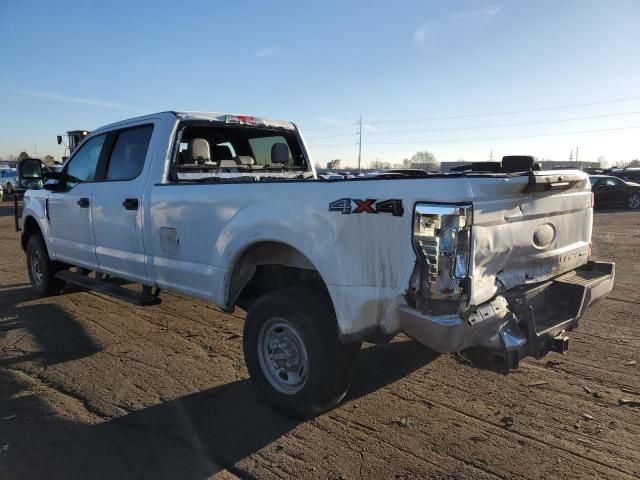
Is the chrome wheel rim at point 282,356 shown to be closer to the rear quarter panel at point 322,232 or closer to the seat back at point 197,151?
the rear quarter panel at point 322,232

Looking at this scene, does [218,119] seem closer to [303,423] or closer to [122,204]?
[122,204]

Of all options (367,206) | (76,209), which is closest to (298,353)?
(367,206)

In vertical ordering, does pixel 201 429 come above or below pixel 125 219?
below

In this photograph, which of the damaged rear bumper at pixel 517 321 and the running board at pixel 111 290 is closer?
the damaged rear bumper at pixel 517 321

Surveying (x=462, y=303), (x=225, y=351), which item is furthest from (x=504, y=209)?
(x=225, y=351)

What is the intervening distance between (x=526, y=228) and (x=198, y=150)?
3267 millimetres

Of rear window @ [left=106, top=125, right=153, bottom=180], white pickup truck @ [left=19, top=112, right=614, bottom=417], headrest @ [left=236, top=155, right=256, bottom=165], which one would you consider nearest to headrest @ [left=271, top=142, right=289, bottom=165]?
headrest @ [left=236, top=155, right=256, bottom=165]

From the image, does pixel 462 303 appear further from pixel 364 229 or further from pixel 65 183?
pixel 65 183

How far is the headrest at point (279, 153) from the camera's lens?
591 centimetres

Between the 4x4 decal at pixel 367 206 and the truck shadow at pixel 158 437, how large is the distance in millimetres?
1536

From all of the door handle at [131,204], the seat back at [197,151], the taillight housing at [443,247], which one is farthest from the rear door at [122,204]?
the taillight housing at [443,247]

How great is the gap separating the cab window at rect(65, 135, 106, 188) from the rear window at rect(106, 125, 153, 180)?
370mm

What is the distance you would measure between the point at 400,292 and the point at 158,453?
1.79 metres

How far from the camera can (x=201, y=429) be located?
3430 millimetres
